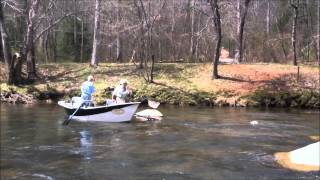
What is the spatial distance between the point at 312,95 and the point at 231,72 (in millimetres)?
6199

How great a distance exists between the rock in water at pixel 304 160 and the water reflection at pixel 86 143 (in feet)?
18.3

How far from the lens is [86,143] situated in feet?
63.2

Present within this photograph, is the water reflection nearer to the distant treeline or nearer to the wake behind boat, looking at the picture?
the wake behind boat

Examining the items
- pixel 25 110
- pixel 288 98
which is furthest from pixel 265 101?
pixel 25 110

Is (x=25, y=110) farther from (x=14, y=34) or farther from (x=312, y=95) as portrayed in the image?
(x=14, y=34)

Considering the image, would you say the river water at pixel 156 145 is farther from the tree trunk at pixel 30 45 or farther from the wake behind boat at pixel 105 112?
the tree trunk at pixel 30 45

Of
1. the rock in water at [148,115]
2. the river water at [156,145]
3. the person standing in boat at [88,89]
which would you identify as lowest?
the river water at [156,145]

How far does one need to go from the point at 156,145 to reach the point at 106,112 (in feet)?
19.2

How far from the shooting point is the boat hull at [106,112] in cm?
2400

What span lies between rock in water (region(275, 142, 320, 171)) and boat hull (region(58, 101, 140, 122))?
927cm

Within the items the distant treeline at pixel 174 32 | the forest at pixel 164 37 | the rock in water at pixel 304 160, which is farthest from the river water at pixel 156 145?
the distant treeline at pixel 174 32

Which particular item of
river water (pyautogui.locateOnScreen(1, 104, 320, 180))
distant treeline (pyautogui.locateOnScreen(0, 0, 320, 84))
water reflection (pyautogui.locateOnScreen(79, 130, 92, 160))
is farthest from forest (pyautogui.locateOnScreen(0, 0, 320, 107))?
water reflection (pyautogui.locateOnScreen(79, 130, 92, 160))

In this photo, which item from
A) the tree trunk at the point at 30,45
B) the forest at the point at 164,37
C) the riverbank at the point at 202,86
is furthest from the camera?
the forest at the point at 164,37

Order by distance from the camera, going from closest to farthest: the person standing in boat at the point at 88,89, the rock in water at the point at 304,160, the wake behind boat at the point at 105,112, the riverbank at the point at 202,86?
1. the rock in water at the point at 304,160
2. the wake behind boat at the point at 105,112
3. the person standing in boat at the point at 88,89
4. the riverbank at the point at 202,86
